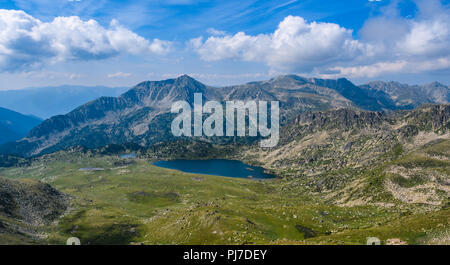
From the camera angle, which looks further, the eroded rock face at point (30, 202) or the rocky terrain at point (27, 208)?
the eroded rock face at point (30, 202)

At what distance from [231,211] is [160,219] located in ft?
163

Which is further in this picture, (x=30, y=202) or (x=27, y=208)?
(x=30, y=202)

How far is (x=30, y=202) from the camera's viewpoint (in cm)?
15362

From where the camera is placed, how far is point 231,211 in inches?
5763

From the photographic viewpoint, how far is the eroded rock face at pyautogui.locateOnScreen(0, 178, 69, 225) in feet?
456

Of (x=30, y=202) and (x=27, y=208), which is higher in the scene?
(x=30, y=202)

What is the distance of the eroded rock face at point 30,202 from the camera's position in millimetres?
138988
